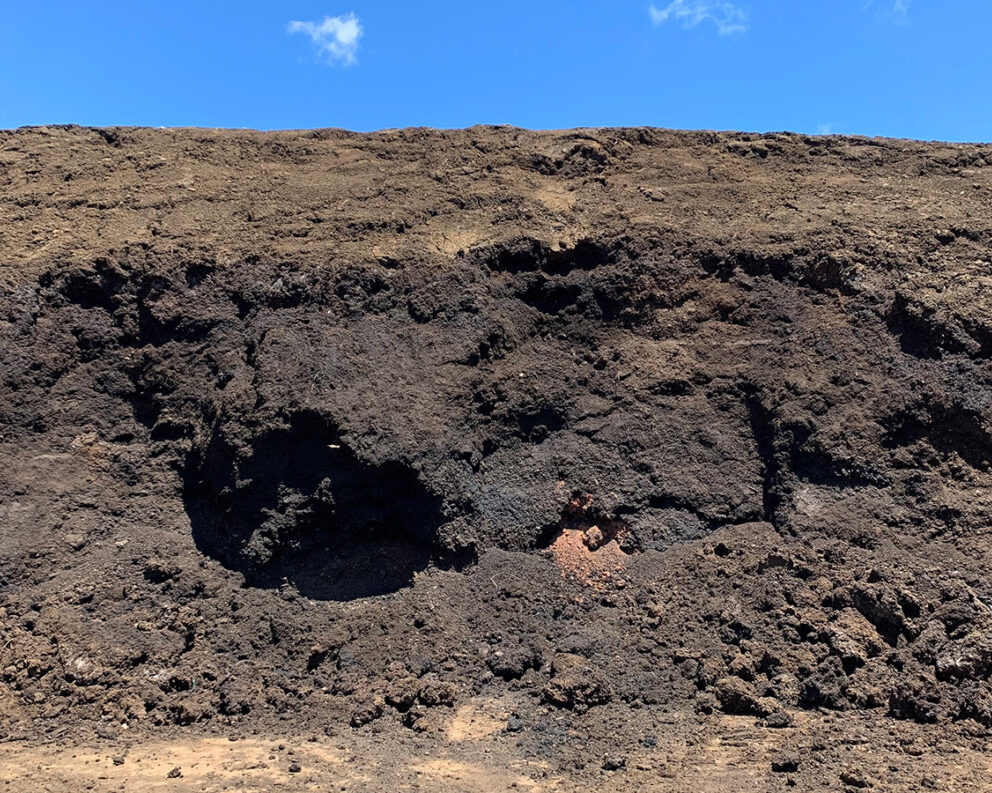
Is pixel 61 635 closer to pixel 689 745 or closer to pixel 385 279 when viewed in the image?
pixel 385 279

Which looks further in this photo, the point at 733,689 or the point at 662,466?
the point at 662,466

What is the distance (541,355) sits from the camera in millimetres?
7449

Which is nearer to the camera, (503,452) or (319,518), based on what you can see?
(319,518)

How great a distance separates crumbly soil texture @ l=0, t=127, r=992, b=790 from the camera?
5.50 meters

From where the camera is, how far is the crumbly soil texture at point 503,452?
550 centimetres

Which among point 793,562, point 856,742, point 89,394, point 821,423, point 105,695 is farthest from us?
point 89,394

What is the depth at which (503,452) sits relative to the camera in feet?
23.0

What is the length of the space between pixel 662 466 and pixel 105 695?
423cm

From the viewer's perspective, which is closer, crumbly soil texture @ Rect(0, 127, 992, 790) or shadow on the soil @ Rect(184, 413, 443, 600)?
crumbly soil texture @ Rect(0, 127, 992, 790)

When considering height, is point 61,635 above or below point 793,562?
below

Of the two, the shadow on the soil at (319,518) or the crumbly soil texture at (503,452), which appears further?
the shadow on the soil at (319,518)

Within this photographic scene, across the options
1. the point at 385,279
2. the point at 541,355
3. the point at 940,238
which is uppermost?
the point at 940,238

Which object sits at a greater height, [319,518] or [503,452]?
[503,452]

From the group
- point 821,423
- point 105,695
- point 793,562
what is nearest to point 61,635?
point 105,695
